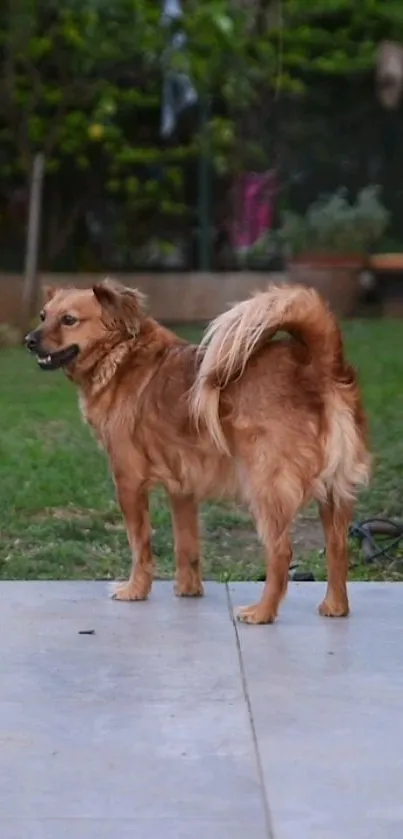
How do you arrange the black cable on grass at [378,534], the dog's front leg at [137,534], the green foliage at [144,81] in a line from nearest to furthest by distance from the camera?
the dog's front leg at [137,534]
the black cable on grass at [378,534]
the green foliage at [144,81]

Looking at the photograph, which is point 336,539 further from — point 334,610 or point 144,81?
point 144,81

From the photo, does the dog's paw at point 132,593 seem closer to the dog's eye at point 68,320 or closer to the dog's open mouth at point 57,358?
the dog's open mouth at point 57,358

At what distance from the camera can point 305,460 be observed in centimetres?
512

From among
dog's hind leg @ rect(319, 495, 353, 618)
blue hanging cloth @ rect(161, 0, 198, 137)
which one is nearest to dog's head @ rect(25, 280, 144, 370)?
dog's hind leg @ rect(319, 495, 353, 618)

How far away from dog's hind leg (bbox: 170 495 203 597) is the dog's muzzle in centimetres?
70

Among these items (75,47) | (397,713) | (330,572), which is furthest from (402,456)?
(75,47)

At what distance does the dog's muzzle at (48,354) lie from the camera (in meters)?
5.32

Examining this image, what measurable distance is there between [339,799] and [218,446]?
1878mm

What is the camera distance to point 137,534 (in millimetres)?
5527

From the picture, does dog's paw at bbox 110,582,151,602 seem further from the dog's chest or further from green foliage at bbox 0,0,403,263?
green foliage at bbox 0,0,403,263

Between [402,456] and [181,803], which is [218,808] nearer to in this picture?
[181,803]

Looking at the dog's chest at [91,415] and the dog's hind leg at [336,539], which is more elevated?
the dog's chest at [91,415]

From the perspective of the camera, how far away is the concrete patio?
352 centimetres

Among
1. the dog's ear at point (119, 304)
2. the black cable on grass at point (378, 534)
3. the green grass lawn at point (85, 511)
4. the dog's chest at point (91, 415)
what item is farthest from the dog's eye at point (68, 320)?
the black cable on grass at point (378, 534)
